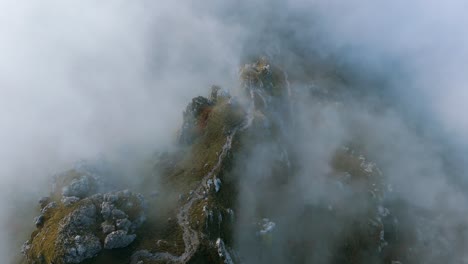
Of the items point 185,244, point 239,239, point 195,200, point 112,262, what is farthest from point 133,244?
point 239,239

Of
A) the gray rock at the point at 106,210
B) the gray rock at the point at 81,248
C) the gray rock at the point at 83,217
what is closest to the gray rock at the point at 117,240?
the gray rock at the point at 81,248

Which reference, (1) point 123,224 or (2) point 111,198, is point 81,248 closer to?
(1) point 123,224

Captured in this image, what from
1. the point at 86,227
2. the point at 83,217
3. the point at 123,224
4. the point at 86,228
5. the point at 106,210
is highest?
the point at 106,210

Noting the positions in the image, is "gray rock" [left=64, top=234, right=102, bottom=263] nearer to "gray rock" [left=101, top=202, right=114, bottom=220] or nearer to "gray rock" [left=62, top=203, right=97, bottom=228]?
"gray rock" [left=62, top=203, right=97, bottom=228]

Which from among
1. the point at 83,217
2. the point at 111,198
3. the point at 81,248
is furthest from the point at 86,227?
the point at 111,198

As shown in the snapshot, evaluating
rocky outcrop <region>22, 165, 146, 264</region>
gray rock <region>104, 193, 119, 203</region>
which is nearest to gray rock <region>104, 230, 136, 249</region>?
rocky outcrop <region>22, 165, 146, 264</region>

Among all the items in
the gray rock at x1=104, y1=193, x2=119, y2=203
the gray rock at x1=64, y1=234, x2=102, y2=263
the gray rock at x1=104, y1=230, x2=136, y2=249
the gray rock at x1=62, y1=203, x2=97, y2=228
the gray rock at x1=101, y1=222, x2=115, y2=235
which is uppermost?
the gray rock at x1=104, y1=193, x2=119, y2=203

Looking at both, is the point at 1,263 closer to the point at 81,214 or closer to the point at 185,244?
the point at 81,214

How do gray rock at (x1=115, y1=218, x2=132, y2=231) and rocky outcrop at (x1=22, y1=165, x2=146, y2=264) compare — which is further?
gray rock at (x1=115, y1=218, x2=132, y2=231)

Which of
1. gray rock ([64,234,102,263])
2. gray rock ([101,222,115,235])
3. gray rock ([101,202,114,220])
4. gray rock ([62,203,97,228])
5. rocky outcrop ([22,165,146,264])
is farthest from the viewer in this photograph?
gray rock ([101,202,114,220])
